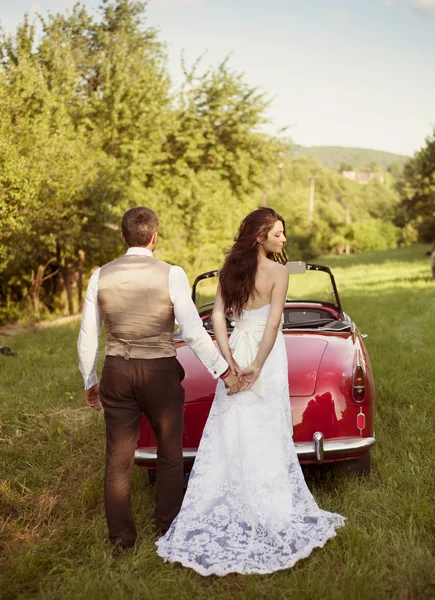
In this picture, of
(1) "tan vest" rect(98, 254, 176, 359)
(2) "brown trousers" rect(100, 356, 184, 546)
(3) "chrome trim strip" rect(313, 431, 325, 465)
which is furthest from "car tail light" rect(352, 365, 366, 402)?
(1) "tan vest" rect(98, 254, 176, 359)

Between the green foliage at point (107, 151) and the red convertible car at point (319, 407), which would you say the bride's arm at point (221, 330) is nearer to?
the red convertible car at point (319, 407)

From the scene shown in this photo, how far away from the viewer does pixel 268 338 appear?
4.29 meters

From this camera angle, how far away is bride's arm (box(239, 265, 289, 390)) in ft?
14.0

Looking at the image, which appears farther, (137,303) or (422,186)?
(422,186)

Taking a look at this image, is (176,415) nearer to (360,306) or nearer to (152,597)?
(152,597)

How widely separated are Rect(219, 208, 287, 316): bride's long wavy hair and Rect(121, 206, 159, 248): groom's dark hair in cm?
65

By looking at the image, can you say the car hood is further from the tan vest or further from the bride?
the tan vest

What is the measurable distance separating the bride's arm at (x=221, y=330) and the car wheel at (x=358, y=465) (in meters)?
1.32

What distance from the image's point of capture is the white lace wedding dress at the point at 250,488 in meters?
3.86

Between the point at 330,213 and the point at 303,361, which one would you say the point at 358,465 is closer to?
the point at 303,361

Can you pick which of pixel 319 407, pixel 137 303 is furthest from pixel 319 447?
pixel 137 303

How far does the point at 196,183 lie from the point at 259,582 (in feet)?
76.7

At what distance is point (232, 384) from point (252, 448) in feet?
1.39

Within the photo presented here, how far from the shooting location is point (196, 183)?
2612 centimetres
